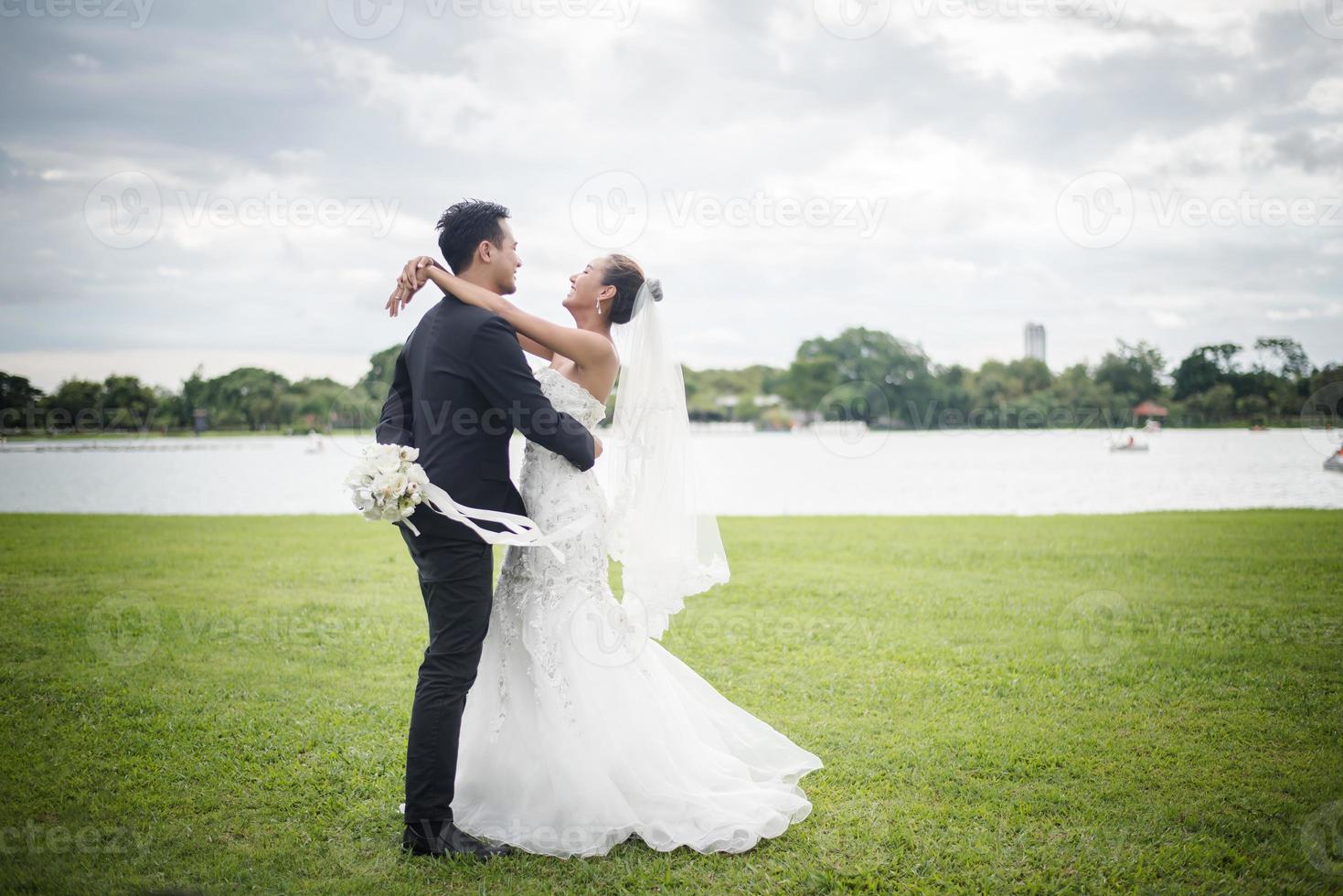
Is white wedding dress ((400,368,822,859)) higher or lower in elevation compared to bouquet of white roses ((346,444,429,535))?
lower

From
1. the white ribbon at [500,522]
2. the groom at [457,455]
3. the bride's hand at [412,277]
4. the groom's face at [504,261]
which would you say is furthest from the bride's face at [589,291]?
the white ribbon at [500,522]

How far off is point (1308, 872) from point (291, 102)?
2686 centimetres

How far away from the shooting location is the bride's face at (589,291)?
4.15 metres

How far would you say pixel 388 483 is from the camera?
3.31 m

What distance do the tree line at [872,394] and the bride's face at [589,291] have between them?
47098mm

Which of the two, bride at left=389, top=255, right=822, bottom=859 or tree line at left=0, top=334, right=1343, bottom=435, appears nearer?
bride at left=389, top=255, right=822, bottom=859

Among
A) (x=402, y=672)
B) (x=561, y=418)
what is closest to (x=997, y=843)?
(x=561, y=418)

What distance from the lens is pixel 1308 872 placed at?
346 centimetres

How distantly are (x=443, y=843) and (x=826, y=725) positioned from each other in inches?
108

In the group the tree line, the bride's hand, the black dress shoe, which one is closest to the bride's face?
the bride's hand

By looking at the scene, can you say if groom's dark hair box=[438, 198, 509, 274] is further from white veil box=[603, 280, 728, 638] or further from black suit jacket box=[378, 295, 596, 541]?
white veil box=[603, 280, 728, 638]

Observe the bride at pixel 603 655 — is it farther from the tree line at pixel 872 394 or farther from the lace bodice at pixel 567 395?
the tree line at pixel 872 394

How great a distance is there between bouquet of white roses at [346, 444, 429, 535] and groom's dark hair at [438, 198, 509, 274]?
998 mm

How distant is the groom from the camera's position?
3490 millimetres
